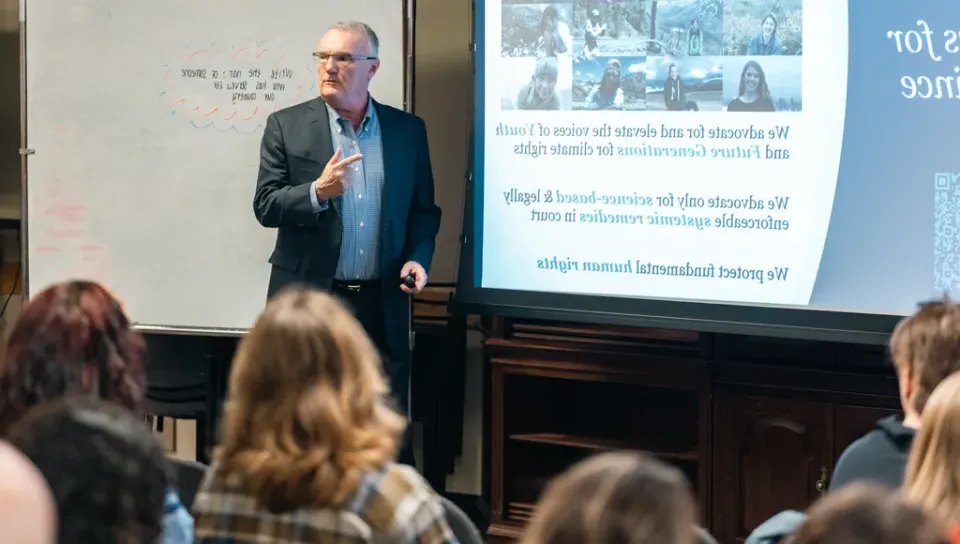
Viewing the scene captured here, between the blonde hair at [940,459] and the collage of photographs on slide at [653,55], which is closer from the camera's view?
the blonde hair at [940,459]

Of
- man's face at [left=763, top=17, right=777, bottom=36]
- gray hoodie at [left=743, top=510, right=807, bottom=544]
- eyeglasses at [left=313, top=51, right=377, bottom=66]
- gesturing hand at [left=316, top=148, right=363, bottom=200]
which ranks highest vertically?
man's face at [left=763, top=17, right=777, bottom=36]

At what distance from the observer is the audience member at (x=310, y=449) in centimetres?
167

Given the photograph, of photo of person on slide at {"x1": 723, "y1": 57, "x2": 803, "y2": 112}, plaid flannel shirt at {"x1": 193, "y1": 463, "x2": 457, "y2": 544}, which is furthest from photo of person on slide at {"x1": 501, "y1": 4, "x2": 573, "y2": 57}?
plaid flannel shirt at {"x1": 193, "y1": 463, "x2": 457, "y2": 544}

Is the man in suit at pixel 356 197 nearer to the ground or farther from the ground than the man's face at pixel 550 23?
nearer to the ground

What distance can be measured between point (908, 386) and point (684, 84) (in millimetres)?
1368

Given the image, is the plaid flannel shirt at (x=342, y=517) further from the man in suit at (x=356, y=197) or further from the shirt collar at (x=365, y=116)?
the shirt collar at (x=365, y=116)

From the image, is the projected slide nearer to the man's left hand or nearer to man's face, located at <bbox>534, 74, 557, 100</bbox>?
man's face, located at <bbox>534, 74, 557, 100</bbox>

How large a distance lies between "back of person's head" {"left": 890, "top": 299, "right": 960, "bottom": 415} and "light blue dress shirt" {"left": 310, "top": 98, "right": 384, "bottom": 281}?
170cm

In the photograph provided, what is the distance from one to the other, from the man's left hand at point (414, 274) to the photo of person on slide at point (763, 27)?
1082 millimetres

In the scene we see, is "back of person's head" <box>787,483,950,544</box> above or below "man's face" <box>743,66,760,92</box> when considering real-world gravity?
below

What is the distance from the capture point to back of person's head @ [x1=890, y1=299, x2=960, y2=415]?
2.19 m

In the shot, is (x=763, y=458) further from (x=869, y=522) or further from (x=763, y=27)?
(x=869, y=522)

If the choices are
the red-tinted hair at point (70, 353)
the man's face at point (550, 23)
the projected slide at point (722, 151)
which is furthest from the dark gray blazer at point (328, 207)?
the red-tinted hair at point (70, 353)

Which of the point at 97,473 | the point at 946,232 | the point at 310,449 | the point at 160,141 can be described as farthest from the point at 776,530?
the point at 160,141
